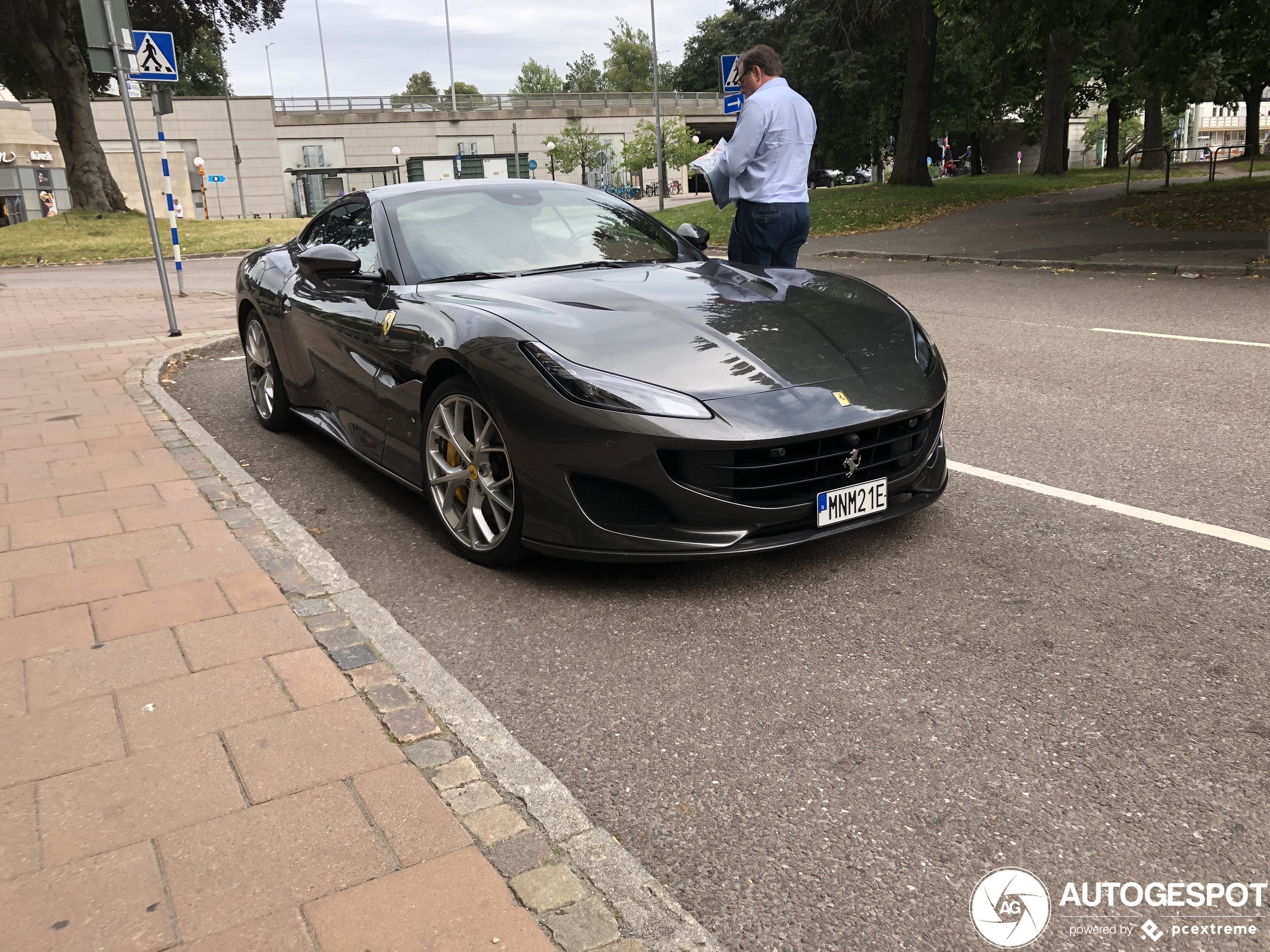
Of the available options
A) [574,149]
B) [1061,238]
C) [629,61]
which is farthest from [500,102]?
[1061,238]

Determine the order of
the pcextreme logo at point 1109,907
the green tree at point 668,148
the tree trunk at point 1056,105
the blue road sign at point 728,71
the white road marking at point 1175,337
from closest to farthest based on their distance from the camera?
the pcextreme logo at point 1109,907 → the white road marking at point 1175,337 → the blue road sign at point 728,71 → the tree trunk at point 1056,105 → the green tree at point 668,148

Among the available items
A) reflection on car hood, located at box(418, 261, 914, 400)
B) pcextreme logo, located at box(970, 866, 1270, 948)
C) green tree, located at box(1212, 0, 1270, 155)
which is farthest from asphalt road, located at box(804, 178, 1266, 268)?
pcextreme logo, located at box(970, 866, 1270, 948)

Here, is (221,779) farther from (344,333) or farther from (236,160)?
(236,160)

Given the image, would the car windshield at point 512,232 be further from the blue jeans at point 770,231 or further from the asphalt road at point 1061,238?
the asphalt road at point 1061,238

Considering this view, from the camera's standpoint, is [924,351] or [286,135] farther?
[286,135]

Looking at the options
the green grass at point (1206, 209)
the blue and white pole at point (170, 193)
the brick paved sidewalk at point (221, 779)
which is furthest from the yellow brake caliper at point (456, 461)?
the green grass at point (1206, 209)

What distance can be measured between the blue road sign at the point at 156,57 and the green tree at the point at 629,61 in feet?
324

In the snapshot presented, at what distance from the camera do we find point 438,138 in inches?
2886

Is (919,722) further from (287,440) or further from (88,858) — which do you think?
(287,440)

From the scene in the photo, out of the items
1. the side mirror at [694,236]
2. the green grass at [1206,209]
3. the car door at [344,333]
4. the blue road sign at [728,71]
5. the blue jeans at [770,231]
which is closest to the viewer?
the car door at [344,333]

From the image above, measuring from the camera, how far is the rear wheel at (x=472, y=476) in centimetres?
377

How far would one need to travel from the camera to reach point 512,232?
190 inches

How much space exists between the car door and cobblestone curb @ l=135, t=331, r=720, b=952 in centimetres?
68

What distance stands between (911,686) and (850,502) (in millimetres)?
838
